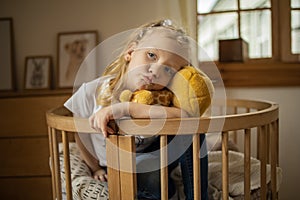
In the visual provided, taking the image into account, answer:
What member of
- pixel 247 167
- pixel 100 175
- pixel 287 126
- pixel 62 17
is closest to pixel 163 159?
pixel 247 167

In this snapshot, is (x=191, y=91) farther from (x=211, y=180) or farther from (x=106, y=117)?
(x=211, y=180)

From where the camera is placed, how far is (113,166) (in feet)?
3.35

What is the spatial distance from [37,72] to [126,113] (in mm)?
1286

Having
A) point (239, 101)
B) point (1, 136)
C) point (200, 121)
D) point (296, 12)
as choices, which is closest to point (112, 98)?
point (200, 121)

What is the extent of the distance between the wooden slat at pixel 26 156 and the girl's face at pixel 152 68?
0.97 metres

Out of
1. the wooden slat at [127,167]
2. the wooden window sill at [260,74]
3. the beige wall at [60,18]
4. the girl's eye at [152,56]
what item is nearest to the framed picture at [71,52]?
the beige wall at [60,18]

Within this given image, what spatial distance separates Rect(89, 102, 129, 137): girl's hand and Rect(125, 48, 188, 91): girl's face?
0.13m

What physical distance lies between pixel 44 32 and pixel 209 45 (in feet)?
3.20

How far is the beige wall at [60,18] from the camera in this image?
2168 mm

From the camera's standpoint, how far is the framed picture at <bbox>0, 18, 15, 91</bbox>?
2145 millimetres

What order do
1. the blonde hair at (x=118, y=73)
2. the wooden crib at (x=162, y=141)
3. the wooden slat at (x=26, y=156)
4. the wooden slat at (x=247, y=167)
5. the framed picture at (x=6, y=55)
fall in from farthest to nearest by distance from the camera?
the framed picture at (x=6, y=55) < the wooden slat at (x=26, y=156) < the blonde hair at (x=118, y=73) < the wooden slat at (x=247, y=167) < the wooden crib at (x=162, y=141)

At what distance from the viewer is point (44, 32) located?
220 cm

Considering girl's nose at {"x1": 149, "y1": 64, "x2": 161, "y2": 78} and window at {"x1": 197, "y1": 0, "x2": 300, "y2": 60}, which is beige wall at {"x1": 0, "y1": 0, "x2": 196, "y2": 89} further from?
girl's nose at {"x1": 149, "y1": 64, "x2": 161, "y2": 78}

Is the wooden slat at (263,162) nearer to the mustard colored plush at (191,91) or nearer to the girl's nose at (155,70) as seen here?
the mustard colored plush at (191,91)
